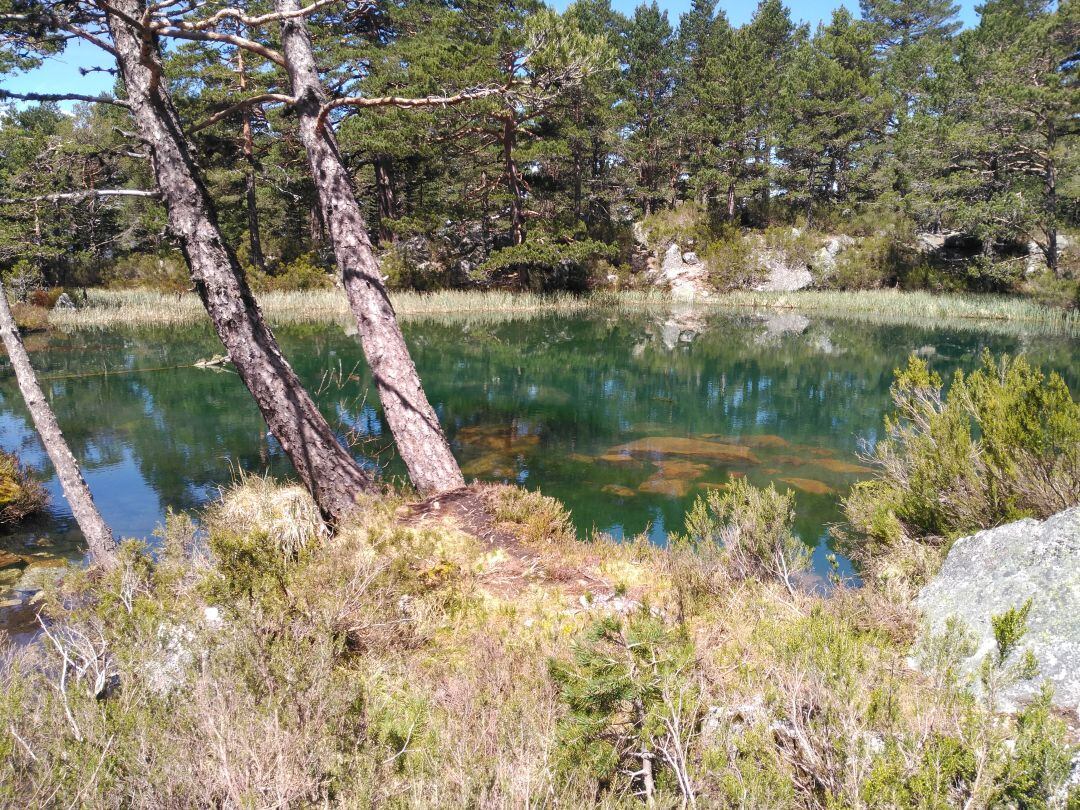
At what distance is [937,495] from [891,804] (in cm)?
360

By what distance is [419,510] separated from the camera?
5.18 meters

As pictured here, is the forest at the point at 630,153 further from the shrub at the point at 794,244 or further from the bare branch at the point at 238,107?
the bare branch at the point at 238,107

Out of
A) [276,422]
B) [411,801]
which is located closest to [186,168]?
[276,422]

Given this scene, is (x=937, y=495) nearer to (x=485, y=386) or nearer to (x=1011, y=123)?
(x=485, y=386)

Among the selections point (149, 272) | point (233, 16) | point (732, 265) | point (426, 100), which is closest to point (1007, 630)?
point (426, 100)

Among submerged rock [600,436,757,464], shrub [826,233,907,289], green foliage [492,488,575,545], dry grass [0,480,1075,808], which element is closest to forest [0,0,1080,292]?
shrub [826,233,907,289]

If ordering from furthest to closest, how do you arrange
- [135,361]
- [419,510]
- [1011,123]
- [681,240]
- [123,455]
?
[681,240] → [1011,123] → [135,361] → [123,455] → [419,510]

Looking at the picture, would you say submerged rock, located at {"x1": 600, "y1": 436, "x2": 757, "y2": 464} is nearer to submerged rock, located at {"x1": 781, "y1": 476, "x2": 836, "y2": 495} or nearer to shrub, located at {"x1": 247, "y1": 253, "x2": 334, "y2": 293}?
submerged rock, located at {"x1": 781, "y1": 476, "x2": 836, "y2": 495}

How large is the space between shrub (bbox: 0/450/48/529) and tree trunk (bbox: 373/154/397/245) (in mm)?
25575

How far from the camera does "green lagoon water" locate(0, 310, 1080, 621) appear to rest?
7.54 meters

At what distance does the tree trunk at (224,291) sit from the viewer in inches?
187

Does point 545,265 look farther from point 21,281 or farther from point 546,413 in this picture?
point 546,413

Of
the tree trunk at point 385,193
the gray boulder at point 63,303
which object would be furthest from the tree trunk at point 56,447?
the tree trunk at point 385,193

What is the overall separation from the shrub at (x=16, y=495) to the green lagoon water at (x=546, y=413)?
0.22m
